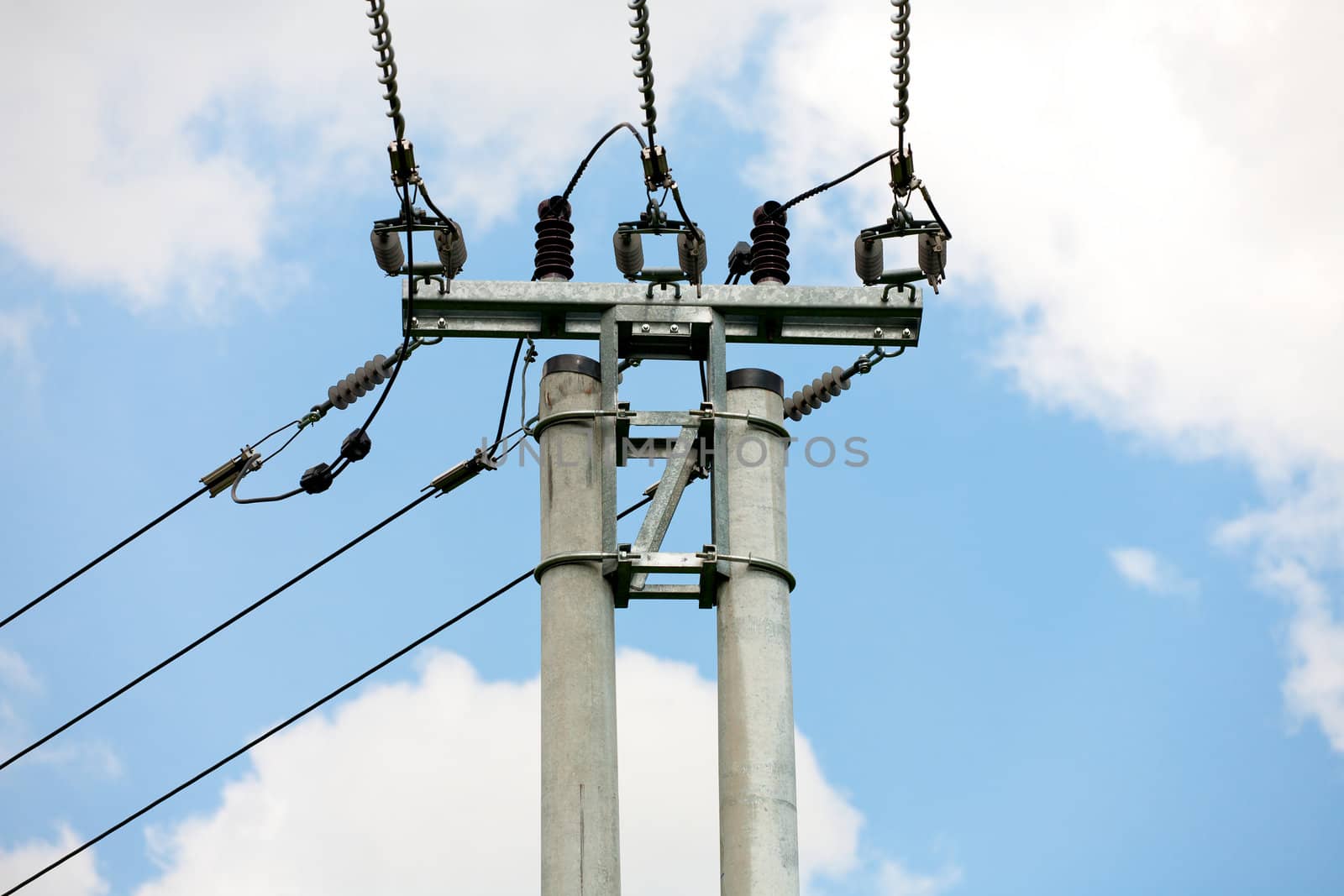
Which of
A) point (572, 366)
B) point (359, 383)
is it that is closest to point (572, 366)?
point (572, 366)

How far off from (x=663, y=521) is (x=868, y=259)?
175 centimetres

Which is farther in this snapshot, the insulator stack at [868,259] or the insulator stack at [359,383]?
the insulator stack at [359,383]

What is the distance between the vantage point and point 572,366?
10.8 meters

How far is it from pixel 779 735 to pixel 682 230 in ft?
8.46

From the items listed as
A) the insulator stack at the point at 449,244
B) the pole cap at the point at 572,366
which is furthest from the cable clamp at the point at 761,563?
the insulator stack at the point at 449,244

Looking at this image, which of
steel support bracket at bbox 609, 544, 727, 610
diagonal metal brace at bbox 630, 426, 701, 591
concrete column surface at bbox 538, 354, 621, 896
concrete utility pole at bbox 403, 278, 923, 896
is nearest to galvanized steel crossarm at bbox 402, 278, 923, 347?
concrete utility pole at bbox 403, 278, 923, 896

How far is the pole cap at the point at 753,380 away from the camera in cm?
1098

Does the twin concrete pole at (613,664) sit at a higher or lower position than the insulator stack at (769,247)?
lower

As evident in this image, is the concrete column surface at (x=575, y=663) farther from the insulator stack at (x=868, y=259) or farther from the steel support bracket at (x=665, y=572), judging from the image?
the insulator stack at (x=868, y=259)

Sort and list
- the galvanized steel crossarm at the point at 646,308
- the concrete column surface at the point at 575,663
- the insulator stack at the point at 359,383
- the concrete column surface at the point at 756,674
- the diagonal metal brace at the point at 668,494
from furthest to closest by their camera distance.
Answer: the insulator stack at the point at 359,383 < the galvanized steel crossarm at the point at 646,308 < the diagonal metal brace at the point at 668,494 < the concrete column surface at the point at 756,674 < the concrete column surface at the point at 575,663

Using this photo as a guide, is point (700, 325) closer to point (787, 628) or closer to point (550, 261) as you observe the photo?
point (550, 261)

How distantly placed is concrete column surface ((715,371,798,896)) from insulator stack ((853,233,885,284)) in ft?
2.41

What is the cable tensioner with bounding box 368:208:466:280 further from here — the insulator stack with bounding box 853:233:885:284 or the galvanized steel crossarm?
the insulator stack with bounding box 853:233:885:284

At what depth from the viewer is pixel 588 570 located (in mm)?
10492
